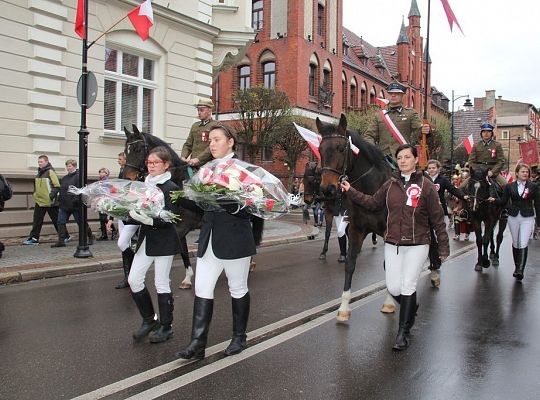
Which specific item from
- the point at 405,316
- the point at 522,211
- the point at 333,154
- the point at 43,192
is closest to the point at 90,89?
the point at 43,192

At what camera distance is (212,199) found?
4.34m

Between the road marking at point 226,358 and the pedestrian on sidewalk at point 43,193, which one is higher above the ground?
the pedestrian on sidewalk at point 43,193

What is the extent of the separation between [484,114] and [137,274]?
94.1 metres

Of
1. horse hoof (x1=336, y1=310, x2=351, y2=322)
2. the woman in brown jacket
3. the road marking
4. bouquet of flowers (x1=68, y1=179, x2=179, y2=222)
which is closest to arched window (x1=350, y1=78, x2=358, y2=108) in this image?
the road marking

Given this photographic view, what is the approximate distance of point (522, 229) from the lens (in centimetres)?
923

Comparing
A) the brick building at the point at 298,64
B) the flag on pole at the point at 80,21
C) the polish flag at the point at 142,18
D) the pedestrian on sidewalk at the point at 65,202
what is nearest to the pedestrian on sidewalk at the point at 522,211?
the polish flag at the point at 142,18

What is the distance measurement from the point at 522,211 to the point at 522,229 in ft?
1.05

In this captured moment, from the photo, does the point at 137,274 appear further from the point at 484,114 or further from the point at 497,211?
the point at 484,114

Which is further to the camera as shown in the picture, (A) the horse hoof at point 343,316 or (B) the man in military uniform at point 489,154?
(B) the man in military uniform at point 489,154

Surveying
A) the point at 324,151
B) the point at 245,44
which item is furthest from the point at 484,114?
the point at 324,151

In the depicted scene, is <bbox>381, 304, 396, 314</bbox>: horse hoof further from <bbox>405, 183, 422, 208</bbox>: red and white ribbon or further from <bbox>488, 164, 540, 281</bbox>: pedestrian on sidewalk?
<bbox>488, 164, 540, 281</bbox>: pedestrian on sidewalk

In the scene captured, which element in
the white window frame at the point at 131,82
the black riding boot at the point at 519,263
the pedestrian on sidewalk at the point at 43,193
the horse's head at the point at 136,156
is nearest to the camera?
the horse's head at the point at 136,156

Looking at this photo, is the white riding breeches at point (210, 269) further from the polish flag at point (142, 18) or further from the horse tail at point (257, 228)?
the polish flag at point (142, 18)

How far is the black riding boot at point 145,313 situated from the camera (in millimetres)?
5109
